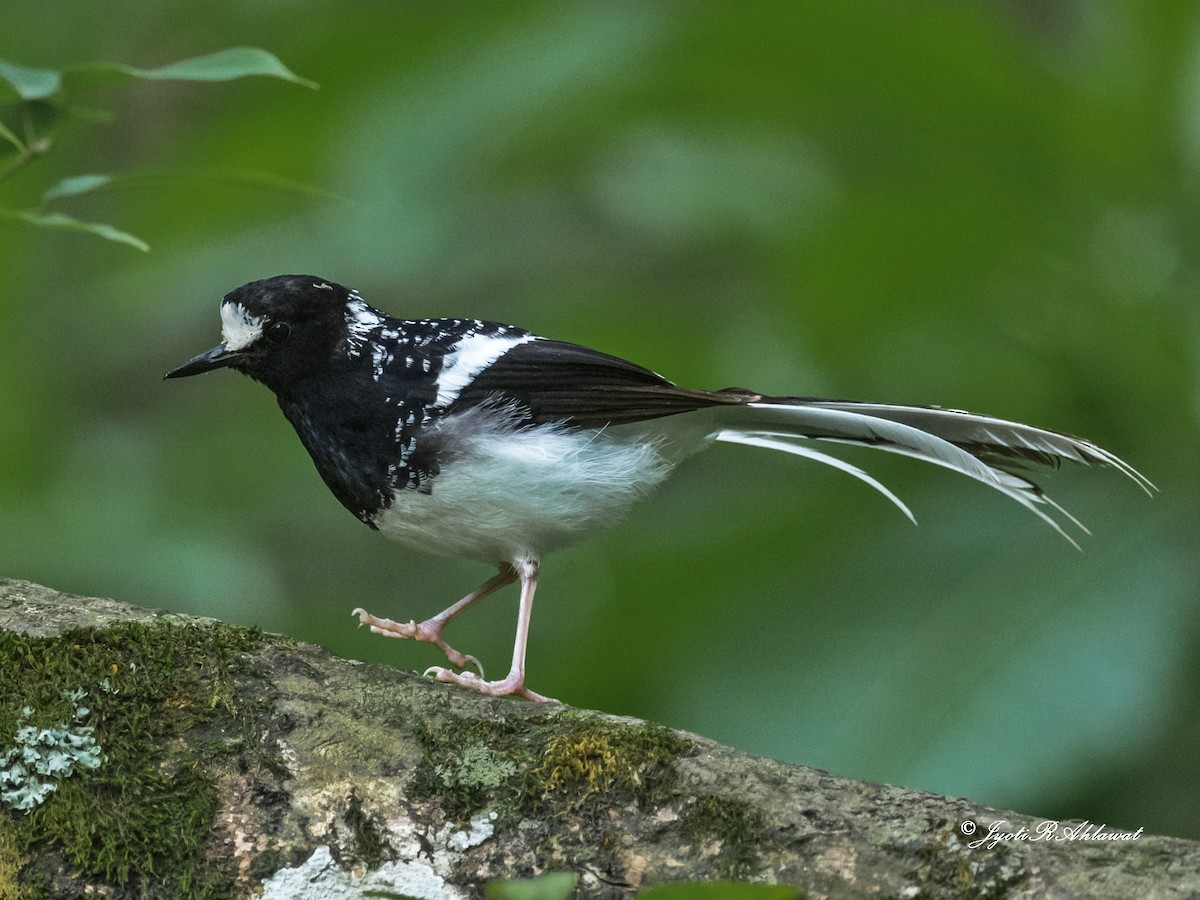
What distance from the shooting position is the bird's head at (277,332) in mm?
3627

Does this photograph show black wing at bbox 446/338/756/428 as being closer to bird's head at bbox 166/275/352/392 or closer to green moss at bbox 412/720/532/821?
bird's head at bbox 166/275/352/392

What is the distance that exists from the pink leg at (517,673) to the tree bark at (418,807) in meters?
0.34

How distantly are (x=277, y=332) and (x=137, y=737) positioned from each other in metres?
1.48

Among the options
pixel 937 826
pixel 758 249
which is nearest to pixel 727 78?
pixel 758 249

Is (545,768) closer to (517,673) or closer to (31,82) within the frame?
(517,673)

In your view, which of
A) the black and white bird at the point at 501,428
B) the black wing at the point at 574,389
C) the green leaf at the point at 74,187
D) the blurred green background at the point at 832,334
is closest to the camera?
the green leaf at the point at 74,187

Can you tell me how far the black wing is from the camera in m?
3.47

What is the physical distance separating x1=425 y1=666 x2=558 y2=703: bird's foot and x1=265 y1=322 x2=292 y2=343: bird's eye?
1073 mm

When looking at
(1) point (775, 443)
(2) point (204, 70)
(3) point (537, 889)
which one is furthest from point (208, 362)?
(3) point (537, 889)

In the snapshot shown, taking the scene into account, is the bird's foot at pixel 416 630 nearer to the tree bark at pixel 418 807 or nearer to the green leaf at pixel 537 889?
the tree bark at pixel 418 807

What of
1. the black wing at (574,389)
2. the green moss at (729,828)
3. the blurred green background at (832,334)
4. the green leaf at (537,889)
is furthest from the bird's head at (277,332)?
the green leaf at (537,889)

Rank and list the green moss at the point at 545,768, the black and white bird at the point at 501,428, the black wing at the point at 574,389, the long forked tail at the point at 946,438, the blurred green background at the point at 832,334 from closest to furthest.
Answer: the green moss at the point at 545,768 < the long forked tail at the point at 946,438 < the black and white bird at the point at 501,428 < the black wing at the point at 574,389 < the blurred green background at the point at 832,334

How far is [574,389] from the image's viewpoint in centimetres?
355

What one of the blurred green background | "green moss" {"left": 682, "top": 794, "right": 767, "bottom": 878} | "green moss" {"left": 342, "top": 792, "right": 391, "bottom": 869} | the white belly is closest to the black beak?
the blurred green background
